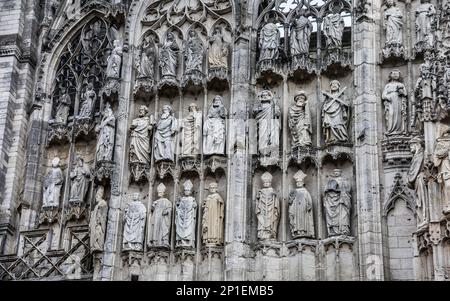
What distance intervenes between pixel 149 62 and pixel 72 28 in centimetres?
328

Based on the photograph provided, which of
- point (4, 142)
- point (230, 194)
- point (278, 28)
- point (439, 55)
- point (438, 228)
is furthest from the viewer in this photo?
point (4, 142)

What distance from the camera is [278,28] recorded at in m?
20.4

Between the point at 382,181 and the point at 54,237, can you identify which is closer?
the point at 382,181

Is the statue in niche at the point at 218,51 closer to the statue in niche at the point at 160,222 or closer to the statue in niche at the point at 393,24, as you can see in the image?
the statue in niche at the point at 160,222

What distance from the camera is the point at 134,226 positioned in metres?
19.2

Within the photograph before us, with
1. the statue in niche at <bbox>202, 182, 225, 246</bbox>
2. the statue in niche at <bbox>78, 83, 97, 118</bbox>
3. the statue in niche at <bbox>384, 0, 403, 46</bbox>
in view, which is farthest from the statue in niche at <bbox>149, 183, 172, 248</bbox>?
the statue in niche at <bbox>384, 0, 403, 46</bbox>

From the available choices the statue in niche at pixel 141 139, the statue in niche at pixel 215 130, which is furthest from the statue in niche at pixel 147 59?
the statue in niche at pixel 215 130

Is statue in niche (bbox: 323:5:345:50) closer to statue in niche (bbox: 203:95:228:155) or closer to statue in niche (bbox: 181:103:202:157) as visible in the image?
statue in niche (bbox: 203:95:228:155)

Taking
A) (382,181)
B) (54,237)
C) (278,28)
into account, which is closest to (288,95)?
(278,28)

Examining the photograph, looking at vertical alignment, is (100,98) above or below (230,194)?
above

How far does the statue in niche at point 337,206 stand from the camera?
58.5ft

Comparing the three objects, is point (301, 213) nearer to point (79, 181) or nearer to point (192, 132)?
point (192, 132)

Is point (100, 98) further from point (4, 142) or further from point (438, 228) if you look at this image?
point (438, 228)

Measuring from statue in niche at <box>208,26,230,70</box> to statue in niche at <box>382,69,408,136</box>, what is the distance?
3783mm
